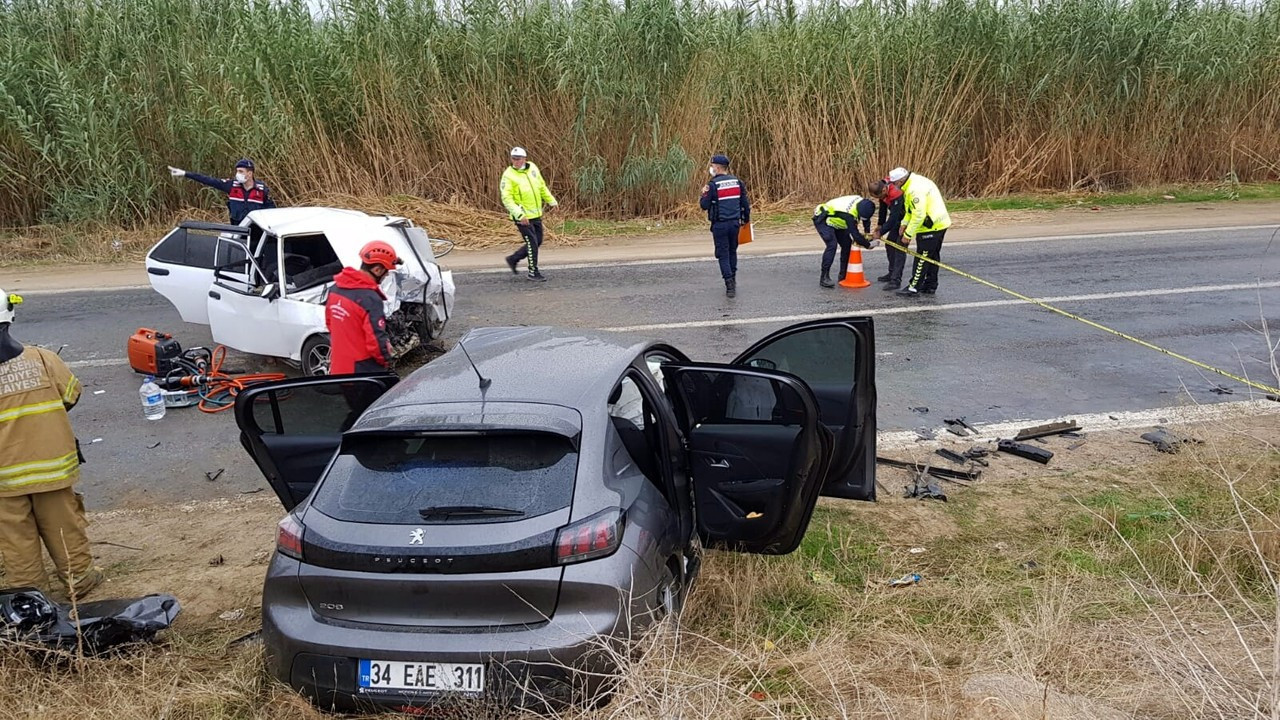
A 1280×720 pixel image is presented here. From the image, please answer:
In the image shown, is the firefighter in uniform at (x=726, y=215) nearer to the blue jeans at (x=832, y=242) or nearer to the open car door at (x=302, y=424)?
the blue jeans at (x=832, y=242)

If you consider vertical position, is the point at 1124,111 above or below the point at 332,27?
below

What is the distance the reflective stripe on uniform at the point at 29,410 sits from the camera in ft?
15.8

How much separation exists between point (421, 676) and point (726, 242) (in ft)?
27.7

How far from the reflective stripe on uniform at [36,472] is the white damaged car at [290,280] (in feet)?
11.0

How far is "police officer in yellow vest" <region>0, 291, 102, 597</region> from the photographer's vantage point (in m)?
4.83

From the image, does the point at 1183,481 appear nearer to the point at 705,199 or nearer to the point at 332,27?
the point at 705,199

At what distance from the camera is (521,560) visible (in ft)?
11.3

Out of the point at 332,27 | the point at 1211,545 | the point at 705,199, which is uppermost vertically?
the point at 332,27

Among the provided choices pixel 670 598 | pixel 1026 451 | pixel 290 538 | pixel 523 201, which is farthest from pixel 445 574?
pixel 523 201

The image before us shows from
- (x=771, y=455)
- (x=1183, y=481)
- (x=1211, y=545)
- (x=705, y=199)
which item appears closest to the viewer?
(x=771, y=455)

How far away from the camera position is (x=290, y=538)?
146 inches

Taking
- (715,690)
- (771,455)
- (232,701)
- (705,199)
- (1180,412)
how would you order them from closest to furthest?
(715,690)
(232,701)
(771,455)
(1180,412)
(705,199)

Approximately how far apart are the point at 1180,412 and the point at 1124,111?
12605mm

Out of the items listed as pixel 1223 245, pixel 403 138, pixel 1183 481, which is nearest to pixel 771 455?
pixel 1183 481
